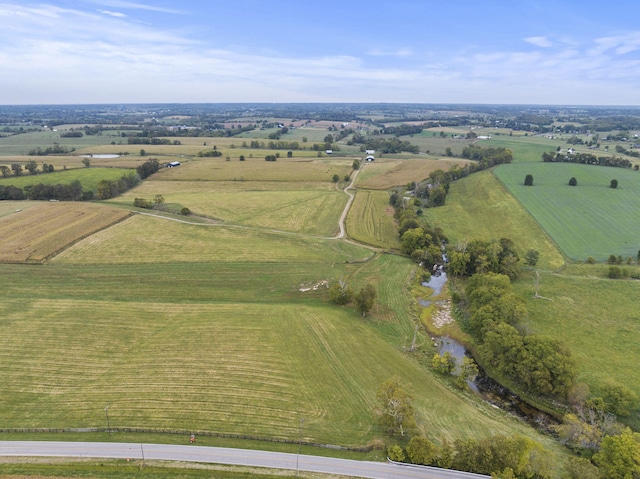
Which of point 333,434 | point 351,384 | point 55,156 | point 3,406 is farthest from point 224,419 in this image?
point 55,156

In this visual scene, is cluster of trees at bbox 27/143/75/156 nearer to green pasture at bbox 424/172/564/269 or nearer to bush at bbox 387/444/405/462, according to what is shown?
green pasture at bbox 424/172/564/269

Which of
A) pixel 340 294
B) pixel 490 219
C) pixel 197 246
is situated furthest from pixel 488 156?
pixel 197 246

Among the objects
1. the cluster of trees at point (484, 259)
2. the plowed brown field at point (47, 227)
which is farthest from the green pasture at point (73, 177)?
the cluster of trees at point (484, 259)

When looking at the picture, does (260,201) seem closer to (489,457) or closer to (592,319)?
(592,319)

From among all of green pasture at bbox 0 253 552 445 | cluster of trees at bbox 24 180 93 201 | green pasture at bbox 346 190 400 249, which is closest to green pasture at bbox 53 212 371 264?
green pasture at bbox 0 253 552 445

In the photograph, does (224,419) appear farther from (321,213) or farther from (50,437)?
(321,213)
